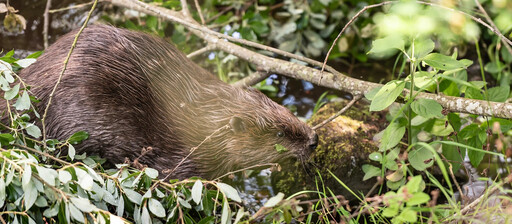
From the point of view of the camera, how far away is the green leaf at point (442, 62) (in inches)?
114

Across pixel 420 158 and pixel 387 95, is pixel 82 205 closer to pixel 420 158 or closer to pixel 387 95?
pixel 387 95

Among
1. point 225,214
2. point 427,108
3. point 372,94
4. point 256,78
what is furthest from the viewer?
point 256,78

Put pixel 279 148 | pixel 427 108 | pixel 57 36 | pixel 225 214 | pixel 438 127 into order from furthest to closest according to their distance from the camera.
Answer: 1. pixel 57 36
2. pixel 438 127
3. pixel 279 148
4. pixel 427 108
5. pixel 225 214

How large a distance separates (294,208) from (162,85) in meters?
1.02

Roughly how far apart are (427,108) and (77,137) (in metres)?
1.57

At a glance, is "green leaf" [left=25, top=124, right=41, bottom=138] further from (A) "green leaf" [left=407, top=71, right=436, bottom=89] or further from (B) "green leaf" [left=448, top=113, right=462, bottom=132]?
(B) "green leaf" [left=448, top=113, right=462, bottom=132]

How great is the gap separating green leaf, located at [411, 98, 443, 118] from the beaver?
52 centimetres

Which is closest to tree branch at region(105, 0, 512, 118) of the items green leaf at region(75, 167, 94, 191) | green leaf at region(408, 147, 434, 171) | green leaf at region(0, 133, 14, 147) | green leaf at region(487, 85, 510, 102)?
green leaf at region(487, 85, 510, 102)

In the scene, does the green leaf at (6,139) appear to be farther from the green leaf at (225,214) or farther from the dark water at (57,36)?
the dark water at (57,36)

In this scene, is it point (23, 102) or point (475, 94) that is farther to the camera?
point (475, 94)

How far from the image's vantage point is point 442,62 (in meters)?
2.92

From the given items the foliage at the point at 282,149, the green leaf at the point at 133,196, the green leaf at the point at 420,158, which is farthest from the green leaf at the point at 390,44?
the green leaf at the point at 133,196

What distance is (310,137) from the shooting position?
10.8 ft

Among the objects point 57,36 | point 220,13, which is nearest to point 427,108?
point 220,13
